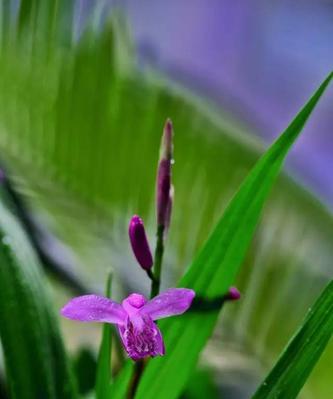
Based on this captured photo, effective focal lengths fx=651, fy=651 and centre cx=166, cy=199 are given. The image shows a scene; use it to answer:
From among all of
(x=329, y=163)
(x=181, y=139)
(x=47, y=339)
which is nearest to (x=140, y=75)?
(x=181, y=139)

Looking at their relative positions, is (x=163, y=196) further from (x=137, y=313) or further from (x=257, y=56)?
(x=257, y=56)

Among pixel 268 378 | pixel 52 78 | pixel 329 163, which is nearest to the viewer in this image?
pixel 268 378

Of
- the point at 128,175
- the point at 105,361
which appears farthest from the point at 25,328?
the point at 128,175

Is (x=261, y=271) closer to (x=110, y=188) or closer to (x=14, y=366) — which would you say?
(x=110, y=188)

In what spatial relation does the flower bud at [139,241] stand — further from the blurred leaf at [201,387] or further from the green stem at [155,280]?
the blurred leaf at [201,387]

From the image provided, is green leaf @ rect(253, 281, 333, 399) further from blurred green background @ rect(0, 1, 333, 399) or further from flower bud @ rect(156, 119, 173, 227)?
blurred green background @ rect(0, 1, 333, 399)

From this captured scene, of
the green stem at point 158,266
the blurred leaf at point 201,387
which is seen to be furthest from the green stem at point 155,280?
the blurred leaf at point 201,387

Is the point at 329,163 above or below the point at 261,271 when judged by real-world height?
above
